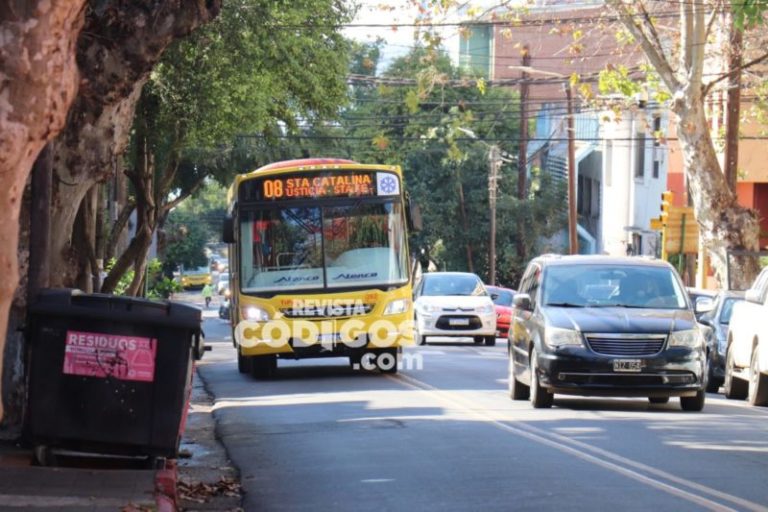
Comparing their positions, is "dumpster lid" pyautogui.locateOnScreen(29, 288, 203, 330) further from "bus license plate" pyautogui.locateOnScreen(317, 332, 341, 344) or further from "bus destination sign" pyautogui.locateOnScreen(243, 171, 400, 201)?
"bus destination sign" pyautogui.locateOnScreen(243, 171, 400, 201)

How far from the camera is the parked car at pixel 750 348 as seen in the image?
18.3 m

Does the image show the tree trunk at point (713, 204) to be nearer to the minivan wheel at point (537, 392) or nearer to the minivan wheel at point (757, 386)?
the minivan wheel at point (757, 386)

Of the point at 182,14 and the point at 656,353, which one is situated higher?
the point at 182,14

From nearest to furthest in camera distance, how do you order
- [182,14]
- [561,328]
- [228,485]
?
[228,485]
[182,14]
[561,328]

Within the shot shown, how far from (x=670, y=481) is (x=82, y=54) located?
260 inches

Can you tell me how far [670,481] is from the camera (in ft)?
33.4

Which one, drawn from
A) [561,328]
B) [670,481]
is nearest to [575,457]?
[670,481]

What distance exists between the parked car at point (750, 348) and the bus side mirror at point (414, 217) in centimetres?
485

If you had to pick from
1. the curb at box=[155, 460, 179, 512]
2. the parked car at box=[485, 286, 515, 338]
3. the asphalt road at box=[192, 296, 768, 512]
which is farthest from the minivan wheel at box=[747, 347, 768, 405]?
the parked car at box=[485, 286, 515, 338]

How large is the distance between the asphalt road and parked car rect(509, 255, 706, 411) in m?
0.35

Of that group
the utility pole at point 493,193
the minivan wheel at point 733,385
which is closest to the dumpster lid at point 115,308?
the minivan wheel at point 733,385

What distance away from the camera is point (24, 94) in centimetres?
662

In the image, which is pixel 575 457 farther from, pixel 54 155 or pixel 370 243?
pixel 370 243

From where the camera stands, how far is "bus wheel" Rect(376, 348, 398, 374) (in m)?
21.9
